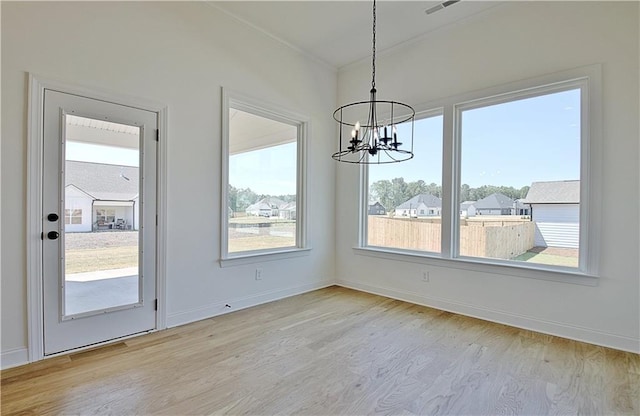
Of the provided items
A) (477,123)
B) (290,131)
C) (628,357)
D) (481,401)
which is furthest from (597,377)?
(290,131)

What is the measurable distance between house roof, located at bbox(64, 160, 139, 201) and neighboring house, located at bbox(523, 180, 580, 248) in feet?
12.6

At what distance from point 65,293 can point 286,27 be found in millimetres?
3446

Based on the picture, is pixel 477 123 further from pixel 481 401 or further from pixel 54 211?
pixel 54 211

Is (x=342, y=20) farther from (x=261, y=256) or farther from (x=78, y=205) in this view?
(x=78, y=205)

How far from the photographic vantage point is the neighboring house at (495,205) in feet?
11.1

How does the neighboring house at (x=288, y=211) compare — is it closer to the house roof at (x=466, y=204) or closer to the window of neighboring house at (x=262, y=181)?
→ the window of neighboring house at (x=262, y=181)

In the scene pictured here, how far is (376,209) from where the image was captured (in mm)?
4539

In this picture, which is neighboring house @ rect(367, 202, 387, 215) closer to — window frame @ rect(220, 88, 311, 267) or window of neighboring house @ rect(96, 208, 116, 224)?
window frame @ rect(220, 88, 311, 267)

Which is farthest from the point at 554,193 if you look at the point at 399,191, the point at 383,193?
the point at 383,193

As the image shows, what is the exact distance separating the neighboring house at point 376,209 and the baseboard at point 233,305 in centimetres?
128

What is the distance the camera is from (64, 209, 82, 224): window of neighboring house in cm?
256

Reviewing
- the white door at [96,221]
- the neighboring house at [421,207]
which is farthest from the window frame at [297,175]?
the neighboring house at [421,207]

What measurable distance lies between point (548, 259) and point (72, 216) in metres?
4.29

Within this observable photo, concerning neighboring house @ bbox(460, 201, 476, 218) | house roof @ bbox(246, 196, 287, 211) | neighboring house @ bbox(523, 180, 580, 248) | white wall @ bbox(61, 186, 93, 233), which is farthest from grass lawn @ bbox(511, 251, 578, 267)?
white wall @ bbox(61, 186, 93, 233)
